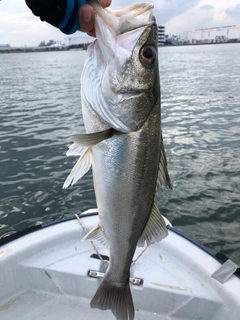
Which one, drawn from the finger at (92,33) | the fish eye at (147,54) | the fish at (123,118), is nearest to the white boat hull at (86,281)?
the fish at (123,118)

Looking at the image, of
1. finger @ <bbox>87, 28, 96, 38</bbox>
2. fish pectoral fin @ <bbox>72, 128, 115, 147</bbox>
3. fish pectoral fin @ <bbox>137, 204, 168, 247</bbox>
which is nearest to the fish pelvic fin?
Result: fish pectoral fin @ <bbox>137, 204, 168, 247</bbox>

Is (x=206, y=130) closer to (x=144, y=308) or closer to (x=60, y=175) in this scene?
(x=60, y=175)

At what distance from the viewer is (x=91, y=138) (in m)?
2.09

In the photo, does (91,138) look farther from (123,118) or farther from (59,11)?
(59,11)

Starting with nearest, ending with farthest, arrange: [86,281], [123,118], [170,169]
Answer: [123,118]
[86,281]
[170,169]

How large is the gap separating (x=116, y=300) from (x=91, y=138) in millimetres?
1403

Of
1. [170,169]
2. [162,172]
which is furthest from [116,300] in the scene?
[170,169]

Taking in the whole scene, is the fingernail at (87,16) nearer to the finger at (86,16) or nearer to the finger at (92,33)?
the finger at (86,16)

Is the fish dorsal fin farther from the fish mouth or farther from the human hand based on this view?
the human hand

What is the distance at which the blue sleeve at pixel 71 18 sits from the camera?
2.01m

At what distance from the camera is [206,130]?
511 inches

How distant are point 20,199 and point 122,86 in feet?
21.1

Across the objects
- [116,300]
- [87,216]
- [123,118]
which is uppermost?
[123,118]

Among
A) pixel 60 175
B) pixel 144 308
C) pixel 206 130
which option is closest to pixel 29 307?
pixel 144 308
